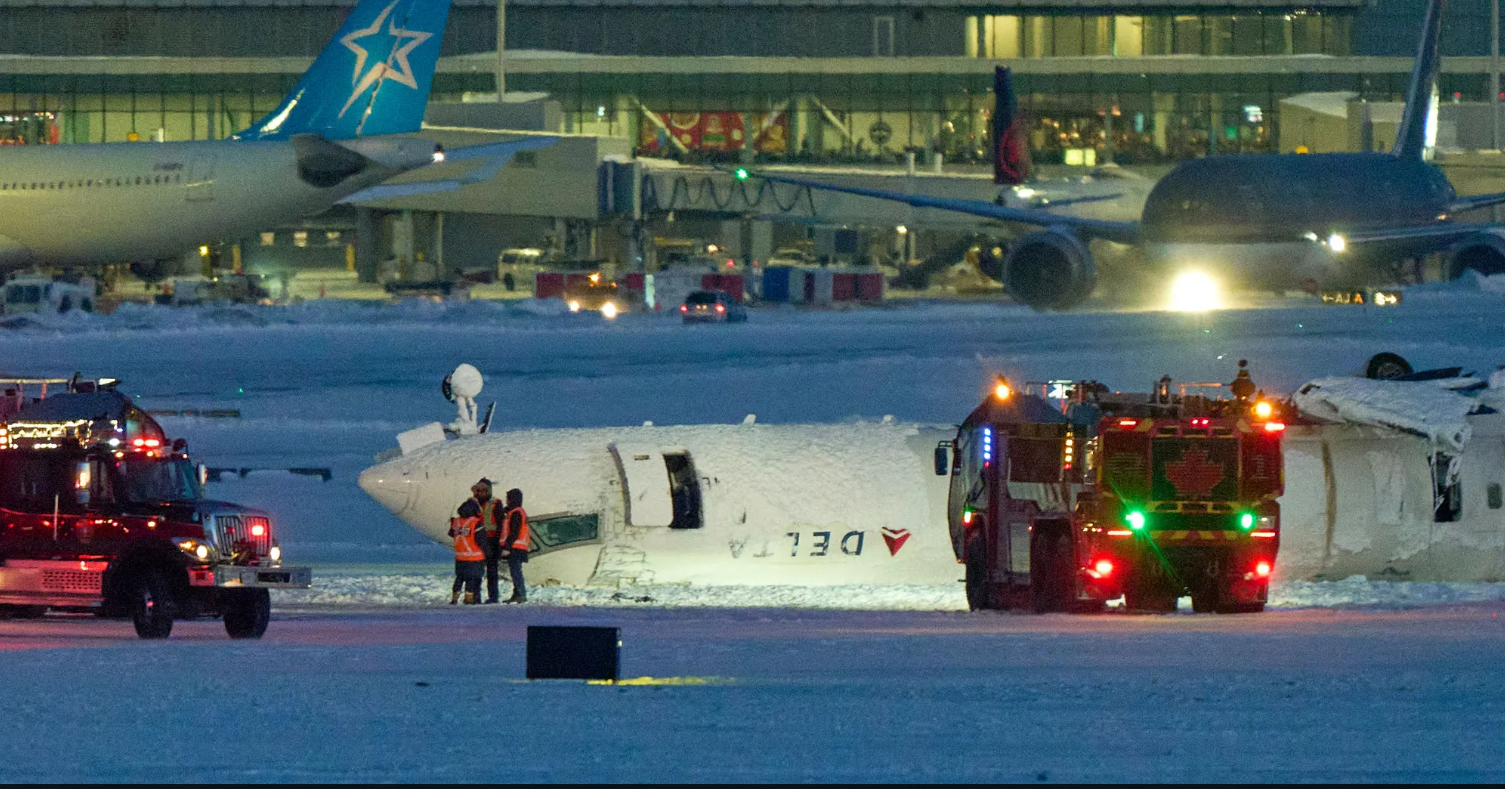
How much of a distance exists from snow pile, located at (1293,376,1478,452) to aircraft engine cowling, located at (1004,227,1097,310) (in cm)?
2997

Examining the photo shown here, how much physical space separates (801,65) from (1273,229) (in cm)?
5900

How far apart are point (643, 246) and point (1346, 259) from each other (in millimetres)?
39657

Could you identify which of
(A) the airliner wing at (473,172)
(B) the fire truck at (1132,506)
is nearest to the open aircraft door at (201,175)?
(A) the airliner wing at (473,172)

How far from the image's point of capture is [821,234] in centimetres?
9750

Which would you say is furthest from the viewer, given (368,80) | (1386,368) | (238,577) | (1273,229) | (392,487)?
(368,80)

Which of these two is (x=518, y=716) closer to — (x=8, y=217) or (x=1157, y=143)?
(x=8, y=217)

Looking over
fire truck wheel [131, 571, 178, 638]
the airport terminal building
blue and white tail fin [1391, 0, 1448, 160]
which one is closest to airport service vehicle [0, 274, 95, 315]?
blue and white tail fin [1391, 0, 1448, 160]

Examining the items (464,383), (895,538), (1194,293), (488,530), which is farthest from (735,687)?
(1194,293)

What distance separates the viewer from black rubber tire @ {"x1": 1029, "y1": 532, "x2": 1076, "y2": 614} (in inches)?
861

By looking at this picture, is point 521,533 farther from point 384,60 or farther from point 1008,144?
point 1008,144

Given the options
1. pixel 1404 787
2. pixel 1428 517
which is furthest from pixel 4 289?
pixel 1404 787

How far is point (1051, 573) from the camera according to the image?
22.0m

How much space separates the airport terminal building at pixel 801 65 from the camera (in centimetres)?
10862

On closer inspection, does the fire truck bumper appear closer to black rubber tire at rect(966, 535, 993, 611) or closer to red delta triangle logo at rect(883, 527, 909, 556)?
black rubber tire at rect(966, 535, 993, 611)
